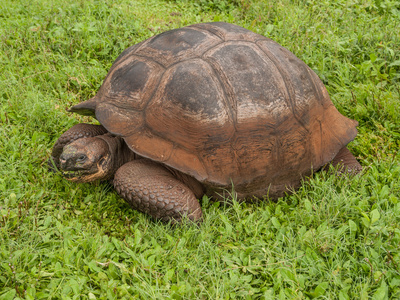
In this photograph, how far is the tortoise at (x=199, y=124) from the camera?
2.93 m

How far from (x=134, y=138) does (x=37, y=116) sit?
1.56 meters

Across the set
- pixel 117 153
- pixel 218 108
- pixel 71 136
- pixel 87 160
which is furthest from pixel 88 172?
pixel 218 108

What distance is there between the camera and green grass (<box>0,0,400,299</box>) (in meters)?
2.45

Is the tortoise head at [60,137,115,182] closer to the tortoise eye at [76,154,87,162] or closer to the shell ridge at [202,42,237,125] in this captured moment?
the tortoise eye at [76,154,87,162]

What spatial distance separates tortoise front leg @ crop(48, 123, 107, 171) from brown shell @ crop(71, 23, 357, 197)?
0.84 ft

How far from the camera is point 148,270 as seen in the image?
2557 millimetres

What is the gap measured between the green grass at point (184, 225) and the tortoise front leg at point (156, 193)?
124 millimetres

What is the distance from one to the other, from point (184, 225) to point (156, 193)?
0.32 m

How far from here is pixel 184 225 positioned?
2941 mm

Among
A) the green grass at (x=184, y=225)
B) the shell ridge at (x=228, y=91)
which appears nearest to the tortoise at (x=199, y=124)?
the shell ridge at (x=228, y=91)

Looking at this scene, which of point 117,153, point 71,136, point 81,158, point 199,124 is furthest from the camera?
point 71,136

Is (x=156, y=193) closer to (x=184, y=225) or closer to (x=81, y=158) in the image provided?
(x=184, y=225)

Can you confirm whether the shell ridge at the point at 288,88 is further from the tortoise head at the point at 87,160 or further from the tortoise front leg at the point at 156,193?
the tortoise head at the point at 87,160

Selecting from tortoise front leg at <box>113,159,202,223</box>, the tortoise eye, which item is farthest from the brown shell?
the tortoise eye
